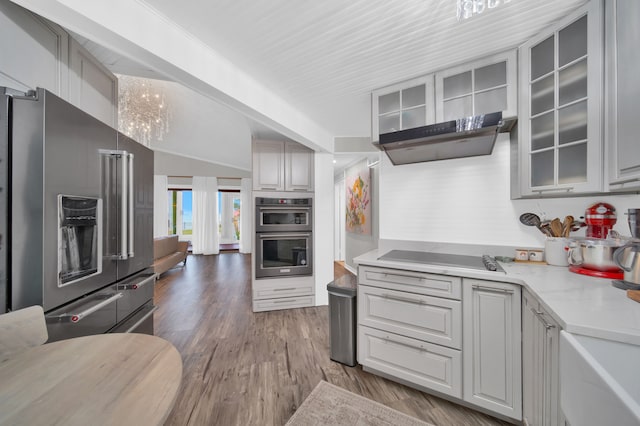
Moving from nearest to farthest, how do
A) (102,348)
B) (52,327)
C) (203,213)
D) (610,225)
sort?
(102,348) → (52,327) → (610,225) → (203,213)

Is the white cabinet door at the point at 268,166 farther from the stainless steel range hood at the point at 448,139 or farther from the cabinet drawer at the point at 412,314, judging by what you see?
the cabinet drawer at the point at 412,314

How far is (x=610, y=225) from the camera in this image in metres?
1.40

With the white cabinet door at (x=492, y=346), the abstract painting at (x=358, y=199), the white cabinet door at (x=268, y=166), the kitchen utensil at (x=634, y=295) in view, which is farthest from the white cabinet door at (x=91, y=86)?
the abstract painting at (x=358, y=199)

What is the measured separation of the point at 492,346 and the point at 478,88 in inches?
68.1

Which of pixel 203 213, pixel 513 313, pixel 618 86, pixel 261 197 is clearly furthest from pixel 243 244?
pixel 618 86

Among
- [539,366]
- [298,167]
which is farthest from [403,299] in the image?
[298,167]

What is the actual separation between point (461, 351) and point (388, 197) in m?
1.37

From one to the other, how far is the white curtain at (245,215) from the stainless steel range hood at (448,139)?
634 cm

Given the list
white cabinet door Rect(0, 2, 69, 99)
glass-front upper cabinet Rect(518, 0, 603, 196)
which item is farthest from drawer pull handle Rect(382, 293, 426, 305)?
white cabinet door Rect(0, 2, 69, 99)

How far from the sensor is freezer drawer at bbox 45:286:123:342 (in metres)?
1.05

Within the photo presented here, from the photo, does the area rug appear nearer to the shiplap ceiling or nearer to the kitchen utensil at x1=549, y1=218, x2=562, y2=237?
the kitchen utensil at x1=549, y1=218, x2=562, y2=237

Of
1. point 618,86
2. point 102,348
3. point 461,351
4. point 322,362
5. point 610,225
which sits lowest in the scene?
point 322,362

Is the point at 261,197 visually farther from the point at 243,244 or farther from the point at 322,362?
the point at 243,244

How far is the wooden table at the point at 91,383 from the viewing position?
0.50 metres
